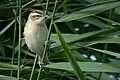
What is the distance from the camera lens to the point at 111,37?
87 centimetres

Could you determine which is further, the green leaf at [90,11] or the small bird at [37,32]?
the small bird at [37,32]

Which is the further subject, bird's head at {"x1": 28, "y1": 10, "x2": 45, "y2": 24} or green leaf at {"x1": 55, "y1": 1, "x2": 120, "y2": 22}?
bird's head at {"x1": 28, "y1": 10, "x2": 45, "y2": 24}

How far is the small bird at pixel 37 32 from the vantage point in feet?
3.45

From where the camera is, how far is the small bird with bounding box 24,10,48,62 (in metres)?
1.05

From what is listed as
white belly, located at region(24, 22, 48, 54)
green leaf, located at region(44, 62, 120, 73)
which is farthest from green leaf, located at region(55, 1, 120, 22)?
white belly, located at region(24, 22, 48, 54)

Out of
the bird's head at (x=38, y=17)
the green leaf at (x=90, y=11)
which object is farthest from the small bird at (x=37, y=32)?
the green leaf at (x=90, y=11)

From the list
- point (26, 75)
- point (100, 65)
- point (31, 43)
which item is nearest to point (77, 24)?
point (31, 43)

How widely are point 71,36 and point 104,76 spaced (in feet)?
0.72

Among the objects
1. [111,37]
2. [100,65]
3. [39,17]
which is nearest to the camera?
[100,65]

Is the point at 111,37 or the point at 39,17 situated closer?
the point at 111,37

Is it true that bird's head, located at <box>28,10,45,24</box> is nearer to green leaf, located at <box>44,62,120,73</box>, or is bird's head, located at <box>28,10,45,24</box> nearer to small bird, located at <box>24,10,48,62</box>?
small bird, located at <box>24,10,48,62</box>

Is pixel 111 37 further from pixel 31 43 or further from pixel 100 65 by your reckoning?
pixel 31 43

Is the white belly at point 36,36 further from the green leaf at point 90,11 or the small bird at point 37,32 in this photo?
the green leaf at point 90,11

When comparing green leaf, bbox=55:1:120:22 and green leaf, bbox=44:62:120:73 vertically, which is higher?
green leaf, bbox=55:1:120:22
